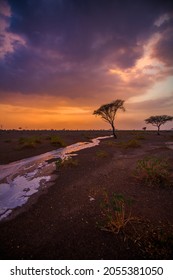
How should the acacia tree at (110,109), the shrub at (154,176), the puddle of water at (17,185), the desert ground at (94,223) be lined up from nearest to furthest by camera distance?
1. the desert ground at (94,223)
2. the puddle of water at (17,185)
3. the shrub at (154,176)
4. the acacia tree at (110,109)

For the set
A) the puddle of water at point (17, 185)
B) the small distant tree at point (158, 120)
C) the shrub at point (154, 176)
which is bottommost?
the puddle of water at point (17, 185)

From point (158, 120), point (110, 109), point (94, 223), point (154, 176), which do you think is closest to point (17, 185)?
point (94, 223)

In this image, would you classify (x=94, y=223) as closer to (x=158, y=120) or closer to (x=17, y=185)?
(x=17, y=185)

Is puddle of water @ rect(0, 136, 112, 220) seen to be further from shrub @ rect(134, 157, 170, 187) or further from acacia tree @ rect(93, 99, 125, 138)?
acacia tree @ rect(93, 99, 125, 138)

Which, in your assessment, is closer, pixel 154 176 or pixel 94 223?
pixel 94 223

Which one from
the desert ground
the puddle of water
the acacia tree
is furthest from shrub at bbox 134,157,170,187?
the acacia tree

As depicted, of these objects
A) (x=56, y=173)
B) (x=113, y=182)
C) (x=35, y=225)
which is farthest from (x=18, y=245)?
(x=56, y=173)

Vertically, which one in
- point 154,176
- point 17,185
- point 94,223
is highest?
point 154,176

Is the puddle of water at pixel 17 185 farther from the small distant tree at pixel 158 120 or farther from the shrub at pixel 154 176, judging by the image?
the small distant tree at pixel 158 120

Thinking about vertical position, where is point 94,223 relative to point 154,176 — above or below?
below

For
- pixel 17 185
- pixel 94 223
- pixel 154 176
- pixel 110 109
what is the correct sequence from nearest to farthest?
pixel 94 223 < pixel 154 176 < pixel 17 185 < pixel 110 109

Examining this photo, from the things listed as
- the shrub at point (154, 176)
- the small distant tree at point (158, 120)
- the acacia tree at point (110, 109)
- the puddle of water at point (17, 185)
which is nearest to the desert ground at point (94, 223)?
the shrub at point (154, 176)
